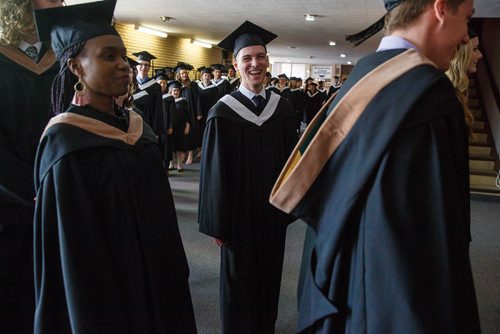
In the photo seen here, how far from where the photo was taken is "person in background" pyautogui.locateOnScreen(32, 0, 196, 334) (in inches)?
48.8

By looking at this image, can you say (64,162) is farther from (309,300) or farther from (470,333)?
(470,333)

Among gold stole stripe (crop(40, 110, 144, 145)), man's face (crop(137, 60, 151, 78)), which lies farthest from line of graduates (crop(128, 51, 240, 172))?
gold stole stripe (crop(40, 110, 144, 145))

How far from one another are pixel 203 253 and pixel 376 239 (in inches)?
123

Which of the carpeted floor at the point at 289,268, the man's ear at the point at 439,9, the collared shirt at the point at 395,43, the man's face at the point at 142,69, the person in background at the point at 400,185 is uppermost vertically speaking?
the man's face at the point at 142,69

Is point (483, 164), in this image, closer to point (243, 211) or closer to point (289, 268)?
point (289, 268)

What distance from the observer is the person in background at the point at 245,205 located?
2.18 m

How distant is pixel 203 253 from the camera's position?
385 centimetres

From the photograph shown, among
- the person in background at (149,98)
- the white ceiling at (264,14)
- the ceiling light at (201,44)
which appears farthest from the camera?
the ceiling light at (201,44)

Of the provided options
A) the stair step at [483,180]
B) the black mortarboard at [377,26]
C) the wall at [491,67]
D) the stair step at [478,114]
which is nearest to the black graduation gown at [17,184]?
the black mortarboard at [377,26]

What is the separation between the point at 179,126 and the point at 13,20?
19.9 ft

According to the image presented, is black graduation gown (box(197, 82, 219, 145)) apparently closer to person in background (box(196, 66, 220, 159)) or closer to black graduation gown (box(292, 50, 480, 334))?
person in background (box(196, 66, 220, 159))

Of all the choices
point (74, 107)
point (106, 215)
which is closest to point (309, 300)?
point (106, 215)

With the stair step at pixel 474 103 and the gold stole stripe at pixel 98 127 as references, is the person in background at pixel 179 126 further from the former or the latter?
the stair step at pixel 474 103

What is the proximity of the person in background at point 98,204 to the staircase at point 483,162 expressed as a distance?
6359 mm
